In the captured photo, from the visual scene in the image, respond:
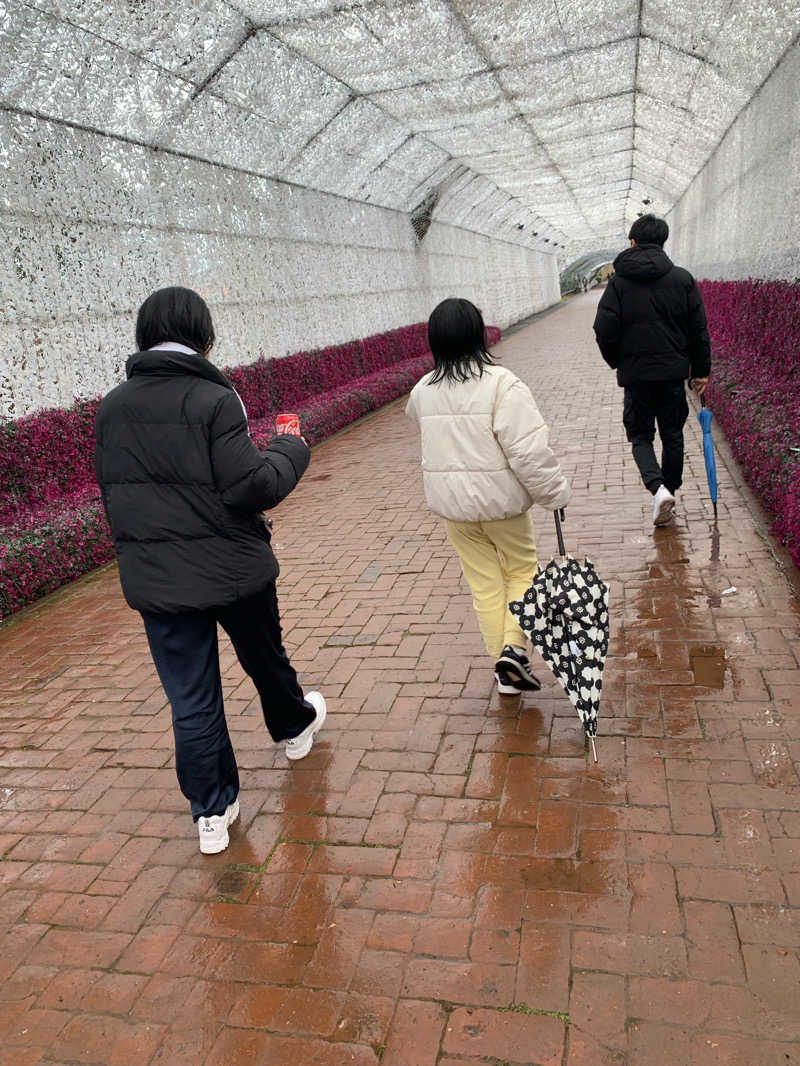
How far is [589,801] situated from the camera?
2.68 m

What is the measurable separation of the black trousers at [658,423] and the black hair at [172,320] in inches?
132

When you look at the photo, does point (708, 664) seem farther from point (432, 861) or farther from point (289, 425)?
A: point (289, 425)

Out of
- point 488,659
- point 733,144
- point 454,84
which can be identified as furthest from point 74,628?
point 733,144

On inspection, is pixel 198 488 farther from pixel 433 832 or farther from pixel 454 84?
pixel 454 84

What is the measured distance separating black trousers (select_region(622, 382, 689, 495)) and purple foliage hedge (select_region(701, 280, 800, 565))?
638 millimetres

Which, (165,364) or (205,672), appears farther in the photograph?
(205,672)

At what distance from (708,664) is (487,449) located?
147 centimetres

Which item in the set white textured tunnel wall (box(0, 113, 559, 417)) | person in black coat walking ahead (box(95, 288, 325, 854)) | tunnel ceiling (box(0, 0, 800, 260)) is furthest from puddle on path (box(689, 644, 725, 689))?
tunnel ceiling (box(0, 0, 800, 260))

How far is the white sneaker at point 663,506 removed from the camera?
5059 mm

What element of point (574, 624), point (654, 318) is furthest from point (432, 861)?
point (654, 318)

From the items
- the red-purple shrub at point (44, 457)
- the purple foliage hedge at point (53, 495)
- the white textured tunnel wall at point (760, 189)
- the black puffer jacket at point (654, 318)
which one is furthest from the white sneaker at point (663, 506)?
the red-purple shrub at point (44, 457)

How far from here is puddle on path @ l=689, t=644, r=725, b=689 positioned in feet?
10.8

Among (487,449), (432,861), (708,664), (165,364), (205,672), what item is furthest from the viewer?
(708,664)

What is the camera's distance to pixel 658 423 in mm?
5039
